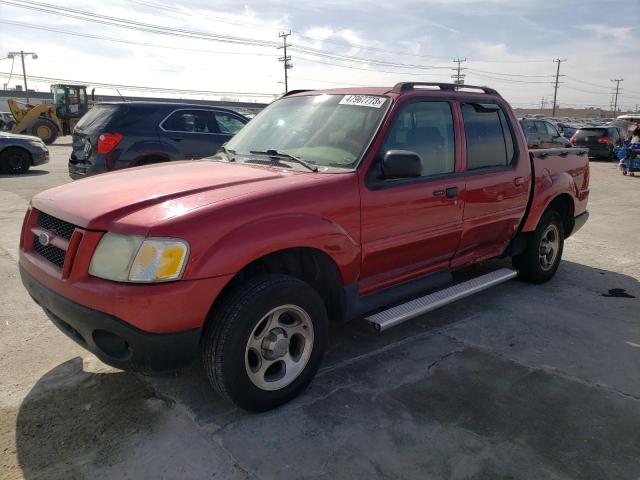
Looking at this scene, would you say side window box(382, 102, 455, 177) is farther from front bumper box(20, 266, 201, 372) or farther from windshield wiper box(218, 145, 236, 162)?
front bumper box(20, 266, 201, 372)

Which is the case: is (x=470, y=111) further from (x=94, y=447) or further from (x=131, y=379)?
(x=94, y=447)

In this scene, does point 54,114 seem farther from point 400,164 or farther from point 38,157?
point 400,164

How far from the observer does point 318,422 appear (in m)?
2.91

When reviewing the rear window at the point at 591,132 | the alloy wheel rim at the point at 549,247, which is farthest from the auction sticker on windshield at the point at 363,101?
the rear window at the point at 591,132

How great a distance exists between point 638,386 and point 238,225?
284 cm

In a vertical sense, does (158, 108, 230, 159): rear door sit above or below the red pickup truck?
above

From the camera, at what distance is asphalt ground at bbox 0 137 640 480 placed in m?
2.56

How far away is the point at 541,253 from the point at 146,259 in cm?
425

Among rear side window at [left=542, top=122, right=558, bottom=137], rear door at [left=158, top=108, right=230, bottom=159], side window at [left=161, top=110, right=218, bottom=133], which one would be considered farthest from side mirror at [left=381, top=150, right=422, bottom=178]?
rear side window at [left=542, top=122, right=558, bottom=137]

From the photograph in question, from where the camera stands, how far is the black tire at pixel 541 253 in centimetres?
509

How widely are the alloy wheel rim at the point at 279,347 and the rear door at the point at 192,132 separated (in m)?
6.00

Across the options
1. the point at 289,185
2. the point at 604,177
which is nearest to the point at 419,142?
the point at 289,185

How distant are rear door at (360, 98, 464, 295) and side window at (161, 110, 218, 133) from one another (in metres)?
5.60

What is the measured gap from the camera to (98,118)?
811cm
